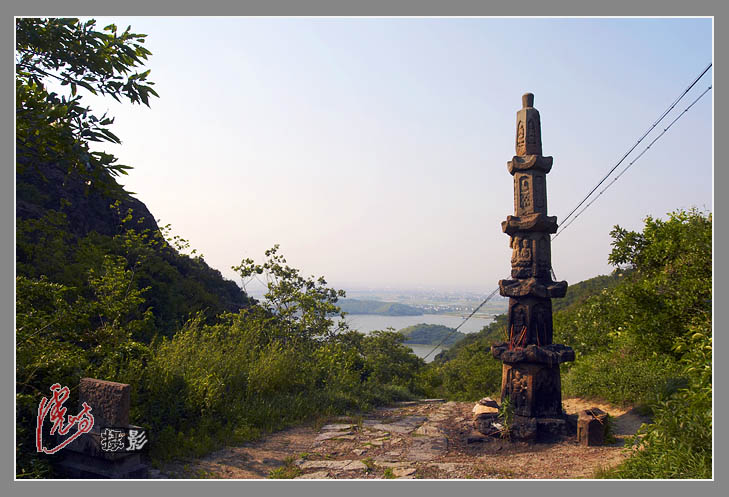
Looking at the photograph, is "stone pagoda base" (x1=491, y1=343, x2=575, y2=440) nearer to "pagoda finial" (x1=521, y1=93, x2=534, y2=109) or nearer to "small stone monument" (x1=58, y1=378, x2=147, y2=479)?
"pagoda finial" (x1=521, y1=93, x2=534, y2=109)

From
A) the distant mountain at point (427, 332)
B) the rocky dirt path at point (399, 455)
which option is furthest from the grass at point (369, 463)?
the distant mountain at point (427, 332)

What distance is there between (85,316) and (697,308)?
8153 millimetres

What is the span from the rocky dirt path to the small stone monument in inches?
19.1

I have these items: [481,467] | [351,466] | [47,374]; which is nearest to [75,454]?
[47,374]

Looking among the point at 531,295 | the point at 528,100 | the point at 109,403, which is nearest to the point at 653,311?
the point at 531,295

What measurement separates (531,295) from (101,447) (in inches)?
205

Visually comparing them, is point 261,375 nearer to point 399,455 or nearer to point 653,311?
point 399,455

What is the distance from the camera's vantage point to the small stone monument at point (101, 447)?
156 inches

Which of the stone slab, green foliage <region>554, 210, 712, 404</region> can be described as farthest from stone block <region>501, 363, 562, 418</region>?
the stone slab

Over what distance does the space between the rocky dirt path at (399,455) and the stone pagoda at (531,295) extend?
0.63 metres

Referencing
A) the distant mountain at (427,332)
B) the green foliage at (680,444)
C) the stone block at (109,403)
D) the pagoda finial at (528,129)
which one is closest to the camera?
the green foliage at (680,444)

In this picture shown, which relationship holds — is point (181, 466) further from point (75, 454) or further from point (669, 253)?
point (669, 253)

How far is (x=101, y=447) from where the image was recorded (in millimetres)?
3965

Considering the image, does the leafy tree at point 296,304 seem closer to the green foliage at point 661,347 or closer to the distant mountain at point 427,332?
the green foliage at point 661,347
